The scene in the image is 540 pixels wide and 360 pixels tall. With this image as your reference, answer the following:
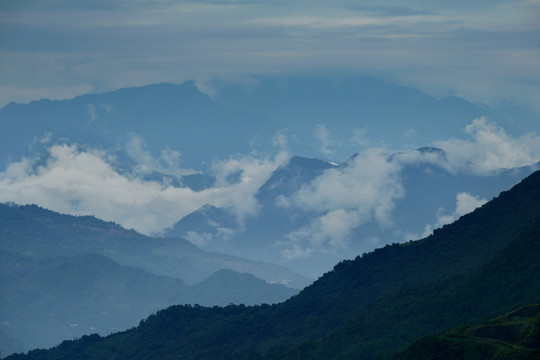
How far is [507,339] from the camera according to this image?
159375mm

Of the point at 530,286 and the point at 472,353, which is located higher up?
the point at 530,286

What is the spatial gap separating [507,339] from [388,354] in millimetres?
37360

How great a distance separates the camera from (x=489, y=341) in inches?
6250

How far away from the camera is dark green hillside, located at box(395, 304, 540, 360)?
153 meters

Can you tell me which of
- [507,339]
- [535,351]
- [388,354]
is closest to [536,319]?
[507,339]

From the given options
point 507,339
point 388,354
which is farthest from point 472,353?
point 388,354

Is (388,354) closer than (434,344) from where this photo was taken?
No

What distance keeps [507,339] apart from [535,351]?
50.5ft

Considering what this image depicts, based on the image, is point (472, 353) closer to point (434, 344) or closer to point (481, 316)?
point (434, 344)

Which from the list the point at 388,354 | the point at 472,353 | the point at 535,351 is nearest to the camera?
the point at 535,351

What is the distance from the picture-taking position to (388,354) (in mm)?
Result: 194000

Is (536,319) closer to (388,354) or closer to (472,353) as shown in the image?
(472,353)

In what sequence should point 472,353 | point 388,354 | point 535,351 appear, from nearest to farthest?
point 535,351 < point 472,353 < point 388,354

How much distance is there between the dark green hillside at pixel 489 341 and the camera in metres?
153
